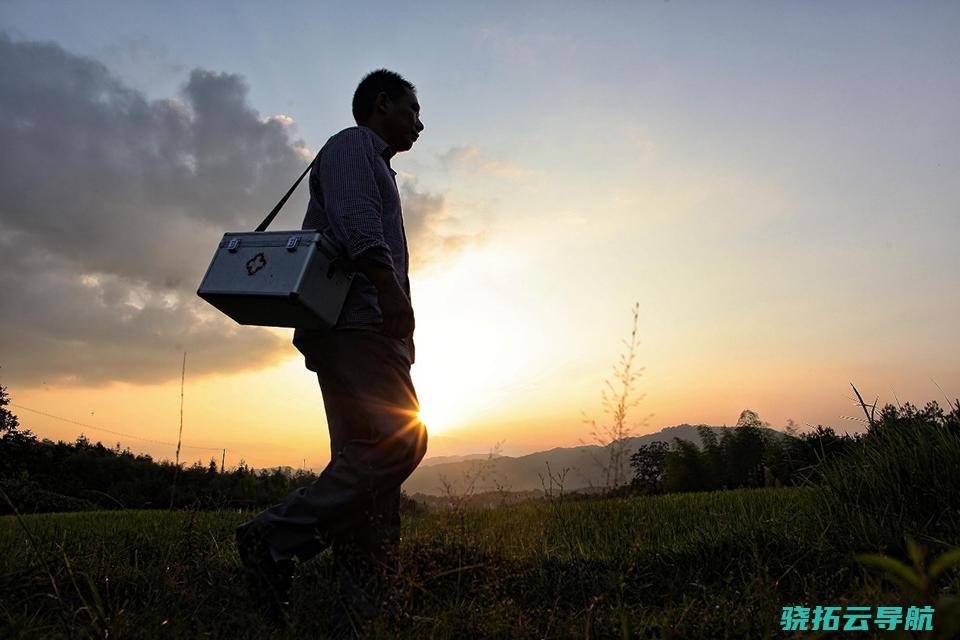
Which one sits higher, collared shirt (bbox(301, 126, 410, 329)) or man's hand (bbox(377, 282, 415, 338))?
collared shirt (bbox(301, 126, 410, 329))

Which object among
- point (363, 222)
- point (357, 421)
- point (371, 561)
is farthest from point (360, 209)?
point (371, 561)

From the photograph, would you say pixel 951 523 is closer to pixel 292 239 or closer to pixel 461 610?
pixel 461 610

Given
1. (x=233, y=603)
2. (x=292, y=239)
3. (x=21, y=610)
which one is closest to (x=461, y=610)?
(x=233, y=603)

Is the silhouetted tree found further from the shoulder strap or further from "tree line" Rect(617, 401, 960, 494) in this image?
the shoulder strap

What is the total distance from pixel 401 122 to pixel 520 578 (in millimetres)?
2522

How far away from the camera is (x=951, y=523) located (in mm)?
3750

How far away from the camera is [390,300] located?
9.58 feet

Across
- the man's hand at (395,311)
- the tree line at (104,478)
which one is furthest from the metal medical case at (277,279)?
the tree line at (104,478)

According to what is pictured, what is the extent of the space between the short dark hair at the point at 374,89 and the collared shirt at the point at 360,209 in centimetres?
30

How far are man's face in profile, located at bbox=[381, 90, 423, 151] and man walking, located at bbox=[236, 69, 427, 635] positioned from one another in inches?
11.0

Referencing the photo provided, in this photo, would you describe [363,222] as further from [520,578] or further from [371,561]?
[520,578]

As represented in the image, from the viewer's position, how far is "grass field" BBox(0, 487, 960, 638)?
2398 millimetres

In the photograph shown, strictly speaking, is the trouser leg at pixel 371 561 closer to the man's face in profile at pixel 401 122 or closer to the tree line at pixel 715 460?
the man's face in profile at pixel 401 122

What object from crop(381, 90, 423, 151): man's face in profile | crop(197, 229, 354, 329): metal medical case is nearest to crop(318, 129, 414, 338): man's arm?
crop(197, 229, 354, 329): metal medical case
